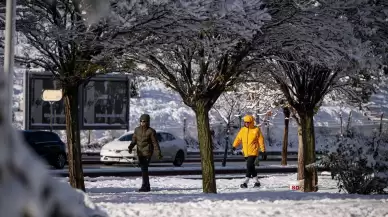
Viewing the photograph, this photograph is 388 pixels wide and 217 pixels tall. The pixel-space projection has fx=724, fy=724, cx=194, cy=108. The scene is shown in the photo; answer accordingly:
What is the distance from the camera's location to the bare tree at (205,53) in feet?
32.2

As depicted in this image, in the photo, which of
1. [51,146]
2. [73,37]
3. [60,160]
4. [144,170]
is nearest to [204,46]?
[73,37]

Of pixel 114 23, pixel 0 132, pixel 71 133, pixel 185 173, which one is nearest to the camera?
pixel 0 132

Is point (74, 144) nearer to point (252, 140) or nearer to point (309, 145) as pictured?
point (252, 140)

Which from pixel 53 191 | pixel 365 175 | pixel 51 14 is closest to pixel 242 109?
pixel 365 175

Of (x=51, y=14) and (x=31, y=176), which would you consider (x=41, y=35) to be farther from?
(x=31, y=176)

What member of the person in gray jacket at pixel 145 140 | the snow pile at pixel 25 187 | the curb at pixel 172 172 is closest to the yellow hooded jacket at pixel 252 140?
the person in gray jacket at pixel 145 140

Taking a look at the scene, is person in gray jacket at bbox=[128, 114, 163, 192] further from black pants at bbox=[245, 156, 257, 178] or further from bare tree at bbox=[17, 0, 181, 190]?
bare tree at bbox=[17, 0, 181, 190]

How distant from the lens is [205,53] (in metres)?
12.0

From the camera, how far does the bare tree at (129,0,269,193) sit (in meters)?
9.82

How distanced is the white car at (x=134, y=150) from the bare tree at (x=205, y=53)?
496 inches

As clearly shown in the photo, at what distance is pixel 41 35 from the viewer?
10047mm

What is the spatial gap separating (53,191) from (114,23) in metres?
8.68

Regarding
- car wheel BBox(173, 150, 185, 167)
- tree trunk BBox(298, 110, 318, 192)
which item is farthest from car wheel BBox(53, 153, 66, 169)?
tree trunk BBox(298, 110, 318, 192)

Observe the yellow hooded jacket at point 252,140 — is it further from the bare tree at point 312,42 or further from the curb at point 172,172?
the curb at point 172,172
